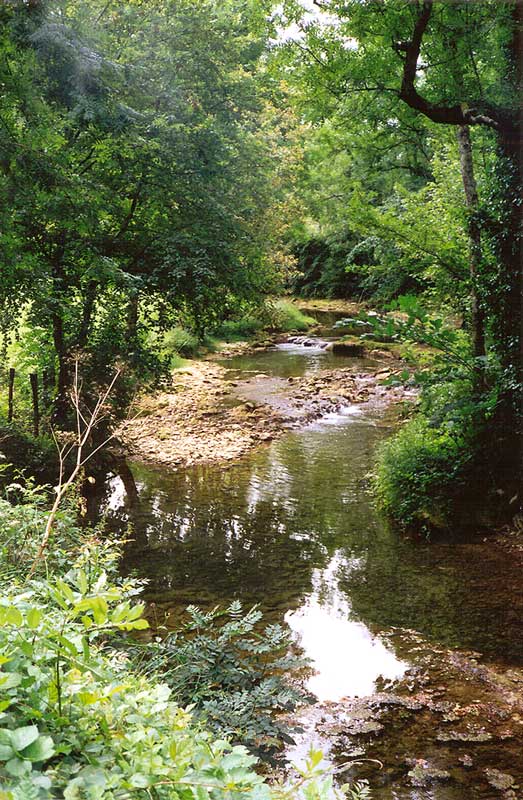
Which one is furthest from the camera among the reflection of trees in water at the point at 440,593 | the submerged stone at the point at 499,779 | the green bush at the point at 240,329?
the green bush at the point at 240,329

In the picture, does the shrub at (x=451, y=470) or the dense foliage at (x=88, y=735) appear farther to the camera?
the shrub at (x=451, y=470)

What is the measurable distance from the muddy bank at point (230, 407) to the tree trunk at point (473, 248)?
2786 millimetres

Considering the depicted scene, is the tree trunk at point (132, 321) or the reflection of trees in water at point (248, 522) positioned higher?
the tree trunk at point (132, 321)

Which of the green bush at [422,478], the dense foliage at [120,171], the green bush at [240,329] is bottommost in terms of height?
the green bush at [422,478]

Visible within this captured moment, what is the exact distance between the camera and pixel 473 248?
7.40m

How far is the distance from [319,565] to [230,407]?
8044mm

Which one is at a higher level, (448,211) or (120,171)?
(120,171)

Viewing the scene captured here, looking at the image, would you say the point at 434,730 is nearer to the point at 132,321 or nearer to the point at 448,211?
the point at 448,211

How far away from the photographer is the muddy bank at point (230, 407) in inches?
462

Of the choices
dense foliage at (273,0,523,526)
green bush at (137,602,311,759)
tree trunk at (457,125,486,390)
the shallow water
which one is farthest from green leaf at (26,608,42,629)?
the shallow water

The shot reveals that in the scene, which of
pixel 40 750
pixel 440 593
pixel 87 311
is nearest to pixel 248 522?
pixel 440 593

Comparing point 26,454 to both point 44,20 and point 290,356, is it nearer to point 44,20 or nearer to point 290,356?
point 44,20

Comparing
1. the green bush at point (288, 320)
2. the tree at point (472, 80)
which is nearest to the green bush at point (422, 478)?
the tree at point (472, 80)

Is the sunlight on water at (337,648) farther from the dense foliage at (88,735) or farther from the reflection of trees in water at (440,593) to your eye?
the dense foliage at (88,735)
